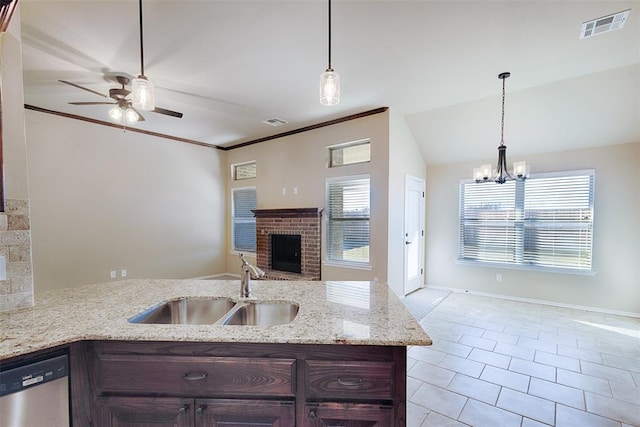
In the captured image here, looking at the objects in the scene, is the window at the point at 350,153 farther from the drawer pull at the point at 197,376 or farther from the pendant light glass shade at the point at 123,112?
the drawer pull at the point at 197,376

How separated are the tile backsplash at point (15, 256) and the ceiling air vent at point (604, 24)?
13.8 ft

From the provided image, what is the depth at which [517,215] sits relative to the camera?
452cm

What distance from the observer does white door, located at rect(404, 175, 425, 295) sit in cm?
463

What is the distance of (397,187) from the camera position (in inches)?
170

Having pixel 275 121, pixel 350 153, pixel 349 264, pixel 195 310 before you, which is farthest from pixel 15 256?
pixel 350 153

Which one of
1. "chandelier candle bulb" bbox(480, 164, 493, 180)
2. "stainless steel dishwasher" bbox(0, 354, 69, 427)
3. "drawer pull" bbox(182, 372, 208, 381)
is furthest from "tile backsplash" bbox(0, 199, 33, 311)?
"chandelier candle bulb" bbox(480, 164, 493, 180)

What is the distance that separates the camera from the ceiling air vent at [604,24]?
221 centimetres

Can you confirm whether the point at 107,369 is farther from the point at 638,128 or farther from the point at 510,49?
the point at 638,128

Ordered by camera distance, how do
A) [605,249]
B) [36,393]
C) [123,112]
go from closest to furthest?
1. [36,393]
2. [123,112]
3. [605,249]

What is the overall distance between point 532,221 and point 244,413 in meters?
4.97

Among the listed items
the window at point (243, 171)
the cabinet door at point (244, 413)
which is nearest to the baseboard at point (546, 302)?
the window at point (243, 171)

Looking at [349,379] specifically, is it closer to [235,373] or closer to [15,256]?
[235,373]

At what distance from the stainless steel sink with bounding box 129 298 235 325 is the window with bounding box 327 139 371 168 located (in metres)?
3.32

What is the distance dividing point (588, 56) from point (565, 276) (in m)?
3.04
